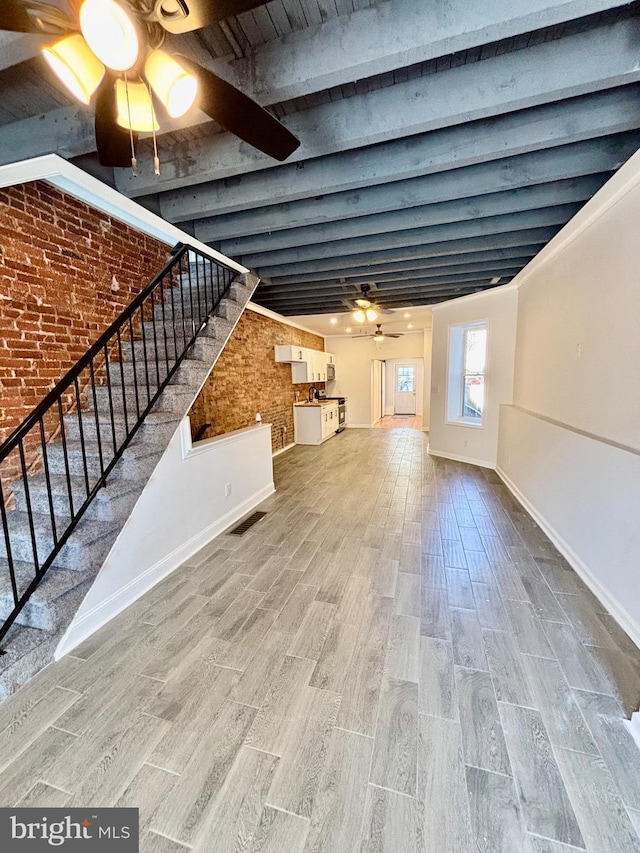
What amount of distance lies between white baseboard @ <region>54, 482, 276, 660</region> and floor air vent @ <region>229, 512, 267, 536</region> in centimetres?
10

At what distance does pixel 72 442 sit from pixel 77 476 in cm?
37

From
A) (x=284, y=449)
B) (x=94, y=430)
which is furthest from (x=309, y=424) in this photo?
(x=94, y=430)

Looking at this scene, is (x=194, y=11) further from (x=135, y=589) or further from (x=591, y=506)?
(x=591, y=506)

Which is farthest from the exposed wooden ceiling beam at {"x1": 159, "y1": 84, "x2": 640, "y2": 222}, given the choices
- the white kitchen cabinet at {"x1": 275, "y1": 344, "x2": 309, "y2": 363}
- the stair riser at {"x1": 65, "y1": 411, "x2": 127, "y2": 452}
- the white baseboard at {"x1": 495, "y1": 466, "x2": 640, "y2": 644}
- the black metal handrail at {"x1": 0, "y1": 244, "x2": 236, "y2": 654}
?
the white kitchen cabinet at {"x1": 275, "y1": 344, "x2": 309, "y2": 363}

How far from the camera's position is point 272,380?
6578 mm

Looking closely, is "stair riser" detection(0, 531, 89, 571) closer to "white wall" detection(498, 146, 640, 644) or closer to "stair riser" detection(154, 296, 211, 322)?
"stair riser" detection(154, 296, 211, 322)

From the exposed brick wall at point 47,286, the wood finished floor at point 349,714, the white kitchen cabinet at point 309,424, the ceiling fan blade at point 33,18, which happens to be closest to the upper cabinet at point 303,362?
the white kitchen cabinet at point 309,424

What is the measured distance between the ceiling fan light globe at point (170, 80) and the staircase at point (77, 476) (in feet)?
4.47

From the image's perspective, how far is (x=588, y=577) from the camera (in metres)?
2.44

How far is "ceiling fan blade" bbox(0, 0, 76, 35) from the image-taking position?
3.67ft

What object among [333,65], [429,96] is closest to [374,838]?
[333,65]

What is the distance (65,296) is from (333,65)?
2450mm

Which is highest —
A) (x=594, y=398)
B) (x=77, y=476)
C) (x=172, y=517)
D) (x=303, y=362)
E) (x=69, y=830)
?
(x=303, y=362)

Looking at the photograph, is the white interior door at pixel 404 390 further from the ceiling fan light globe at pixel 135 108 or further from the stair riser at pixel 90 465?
the ceiling fan light globe at pixel 135 108
